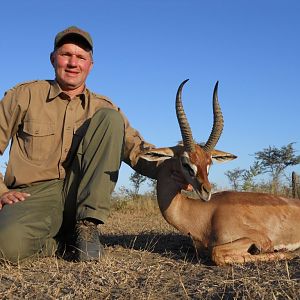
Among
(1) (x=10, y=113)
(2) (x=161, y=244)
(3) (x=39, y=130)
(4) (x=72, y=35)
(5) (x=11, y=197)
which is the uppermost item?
(4) (x=72, y=35)

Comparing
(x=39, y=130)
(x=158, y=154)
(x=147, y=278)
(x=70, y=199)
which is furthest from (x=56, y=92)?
(x=147, y=278)

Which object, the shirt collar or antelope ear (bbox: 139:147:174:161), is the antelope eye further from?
the shirt collar

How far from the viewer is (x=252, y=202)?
5.21m

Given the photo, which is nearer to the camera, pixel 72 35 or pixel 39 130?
pixel 39 130

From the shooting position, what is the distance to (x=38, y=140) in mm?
4848

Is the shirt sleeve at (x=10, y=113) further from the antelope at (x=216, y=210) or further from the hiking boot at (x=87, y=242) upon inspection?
the antelope at (x=216, y=210)

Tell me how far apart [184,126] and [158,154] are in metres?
0.41

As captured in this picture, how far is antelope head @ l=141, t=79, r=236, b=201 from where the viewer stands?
15.9 ft

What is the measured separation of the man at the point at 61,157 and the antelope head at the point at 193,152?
25 centimetres

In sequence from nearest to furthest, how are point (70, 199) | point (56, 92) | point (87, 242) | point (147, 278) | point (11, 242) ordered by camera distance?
point (147, 278) < point (11, 242) < point (87, 242) < point (70, 199) < point (56, 92)

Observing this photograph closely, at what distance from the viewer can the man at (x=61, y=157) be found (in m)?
4.48

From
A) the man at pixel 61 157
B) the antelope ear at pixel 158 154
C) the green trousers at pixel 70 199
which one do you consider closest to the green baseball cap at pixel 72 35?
the man at pixel 61 157

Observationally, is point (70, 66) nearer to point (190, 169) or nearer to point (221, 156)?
point (190, 169)

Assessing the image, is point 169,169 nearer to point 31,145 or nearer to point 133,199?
point 31,145
